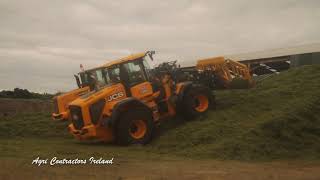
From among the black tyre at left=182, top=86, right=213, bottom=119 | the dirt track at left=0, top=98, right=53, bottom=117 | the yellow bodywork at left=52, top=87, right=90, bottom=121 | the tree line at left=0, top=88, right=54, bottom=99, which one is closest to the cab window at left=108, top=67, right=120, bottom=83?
the yellow bodywork at left=52, top=87, right=90, bottom=121

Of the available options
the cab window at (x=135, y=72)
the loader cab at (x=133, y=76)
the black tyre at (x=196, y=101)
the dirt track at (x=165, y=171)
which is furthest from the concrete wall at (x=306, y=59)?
the dirt track at (x=165, y=171)

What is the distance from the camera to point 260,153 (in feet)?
39.8

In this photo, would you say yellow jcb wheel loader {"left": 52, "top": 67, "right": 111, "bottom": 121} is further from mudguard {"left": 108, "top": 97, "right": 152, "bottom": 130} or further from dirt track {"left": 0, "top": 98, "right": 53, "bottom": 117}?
dirt track {"left": 0, "top": 98, "right": 53, "bottom": 117}

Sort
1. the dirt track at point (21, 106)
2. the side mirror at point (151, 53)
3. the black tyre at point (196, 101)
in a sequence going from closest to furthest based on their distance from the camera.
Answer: the side mirror at point (151, 53) → the black tyre at point (196, 101) → the dirt track at point (21, 106)

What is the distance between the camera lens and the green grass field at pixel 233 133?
1224cm

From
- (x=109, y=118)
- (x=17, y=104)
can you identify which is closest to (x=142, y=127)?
(x=109, y=118)

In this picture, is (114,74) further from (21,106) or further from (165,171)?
(21,106)

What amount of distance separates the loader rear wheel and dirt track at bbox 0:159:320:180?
3.12 m

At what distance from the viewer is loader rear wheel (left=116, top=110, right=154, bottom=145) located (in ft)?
46.2

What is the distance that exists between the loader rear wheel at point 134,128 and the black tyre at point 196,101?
1.52 meters

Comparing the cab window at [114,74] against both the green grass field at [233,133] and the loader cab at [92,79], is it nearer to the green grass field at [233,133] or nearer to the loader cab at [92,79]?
the loader cab at [92,79]

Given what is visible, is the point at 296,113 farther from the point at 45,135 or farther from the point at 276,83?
the point at 45,135

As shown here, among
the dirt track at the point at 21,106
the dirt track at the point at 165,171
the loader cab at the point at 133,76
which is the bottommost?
the dirt track at the point at 165,171

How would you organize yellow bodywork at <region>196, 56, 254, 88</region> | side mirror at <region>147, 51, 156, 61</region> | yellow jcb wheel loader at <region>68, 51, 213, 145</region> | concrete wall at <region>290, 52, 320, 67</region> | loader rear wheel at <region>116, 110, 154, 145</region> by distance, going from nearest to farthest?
loader rear wheel at <region>116, 110, 154, 145</region>
yellow jcb wheel loader at <region>68, 51, 213, 145</region>
side mirror at <region>147, 51, 156, 61</region>
yellow bodywork at <region>196, 56, 254, 88</region>
concrete wall at <region>290, 52, 320, 67</region>
